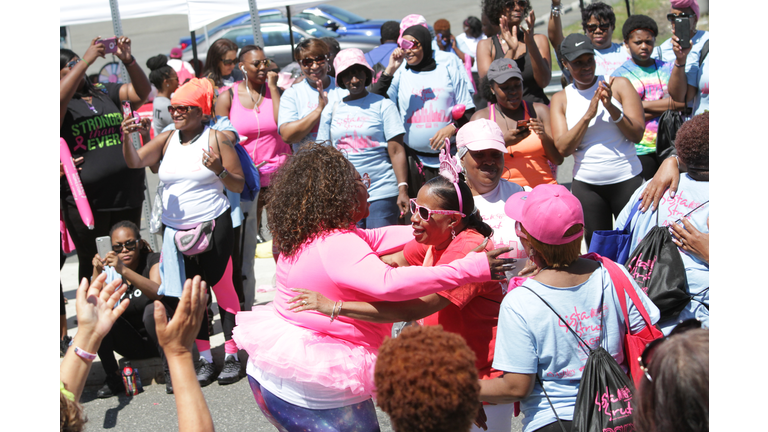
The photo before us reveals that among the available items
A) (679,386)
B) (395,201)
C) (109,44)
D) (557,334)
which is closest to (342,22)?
(109,44)

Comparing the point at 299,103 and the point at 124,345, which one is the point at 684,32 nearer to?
the point at 299,103

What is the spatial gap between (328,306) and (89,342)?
2.66ft

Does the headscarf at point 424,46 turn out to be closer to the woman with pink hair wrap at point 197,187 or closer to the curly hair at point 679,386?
the woman with pink hair wrap at point 197,187

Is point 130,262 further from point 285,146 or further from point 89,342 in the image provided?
point 89,342

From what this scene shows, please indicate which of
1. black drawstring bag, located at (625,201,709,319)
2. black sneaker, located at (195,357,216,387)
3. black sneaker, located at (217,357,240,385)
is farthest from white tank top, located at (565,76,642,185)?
black sneaker, located at (195,357,216,387)

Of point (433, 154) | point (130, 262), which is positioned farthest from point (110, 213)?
point (433, 154)

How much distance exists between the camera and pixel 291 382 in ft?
8.07

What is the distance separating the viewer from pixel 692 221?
279 centimetres

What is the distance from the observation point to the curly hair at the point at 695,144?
2.80 meters

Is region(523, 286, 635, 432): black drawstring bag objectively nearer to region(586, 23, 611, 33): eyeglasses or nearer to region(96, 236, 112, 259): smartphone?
region(96, 236, 112, 259): smartphone

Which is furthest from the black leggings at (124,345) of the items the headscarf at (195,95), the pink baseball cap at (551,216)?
the pink baseball cap at (551,216)

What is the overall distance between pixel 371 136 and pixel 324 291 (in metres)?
2.57

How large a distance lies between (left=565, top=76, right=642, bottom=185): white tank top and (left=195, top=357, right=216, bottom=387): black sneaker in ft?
9.57

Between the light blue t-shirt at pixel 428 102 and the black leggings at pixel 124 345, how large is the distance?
239 cm
